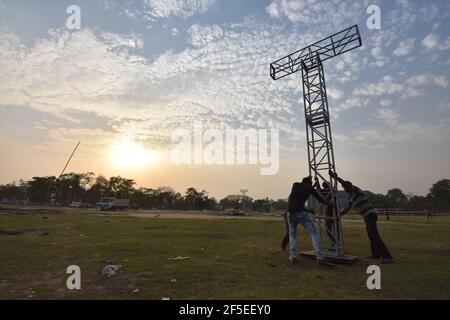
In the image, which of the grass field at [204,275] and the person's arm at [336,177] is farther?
the person's arm at [336,177]

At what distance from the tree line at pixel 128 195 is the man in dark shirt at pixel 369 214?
8923cm

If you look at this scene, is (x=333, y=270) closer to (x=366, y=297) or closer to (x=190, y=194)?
(x=366, y=297)

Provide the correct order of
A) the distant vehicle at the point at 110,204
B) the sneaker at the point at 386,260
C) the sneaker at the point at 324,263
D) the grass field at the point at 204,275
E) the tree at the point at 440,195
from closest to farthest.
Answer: the grass field at the point at 204,275
the sneaker at the point at 324,263
the sneaker at the point at 386,260
the distant vehicle at the point at 110,204
the tree at the point at 440,195

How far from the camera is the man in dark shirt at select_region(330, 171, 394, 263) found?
9109 mm

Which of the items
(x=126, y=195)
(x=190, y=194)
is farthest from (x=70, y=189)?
(x=190, y=194)

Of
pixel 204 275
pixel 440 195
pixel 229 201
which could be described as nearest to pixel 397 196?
pixel 440 195

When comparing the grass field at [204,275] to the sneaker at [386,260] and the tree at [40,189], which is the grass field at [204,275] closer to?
the sneaker at [386,260]

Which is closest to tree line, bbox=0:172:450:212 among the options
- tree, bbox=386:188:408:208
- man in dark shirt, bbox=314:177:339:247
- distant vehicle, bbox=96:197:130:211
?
tree, bbox=386:188:408:208

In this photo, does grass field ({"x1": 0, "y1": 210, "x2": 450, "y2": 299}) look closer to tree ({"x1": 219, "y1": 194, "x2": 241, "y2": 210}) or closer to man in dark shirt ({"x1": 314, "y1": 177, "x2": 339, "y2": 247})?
man in dark shirt ({"x1": 314, "y1": 177, "x2": 339, "y2": 247})

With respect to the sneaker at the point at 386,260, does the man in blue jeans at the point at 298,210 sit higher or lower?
higher

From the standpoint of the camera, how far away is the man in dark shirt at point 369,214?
29.9 ft

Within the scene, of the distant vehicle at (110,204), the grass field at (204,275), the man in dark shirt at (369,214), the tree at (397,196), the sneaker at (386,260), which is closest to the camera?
the grass field at (204,275)

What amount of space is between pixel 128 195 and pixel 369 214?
112498 mm

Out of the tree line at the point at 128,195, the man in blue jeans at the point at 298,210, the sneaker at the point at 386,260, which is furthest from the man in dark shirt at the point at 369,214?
the tree line at the point at 128,195
